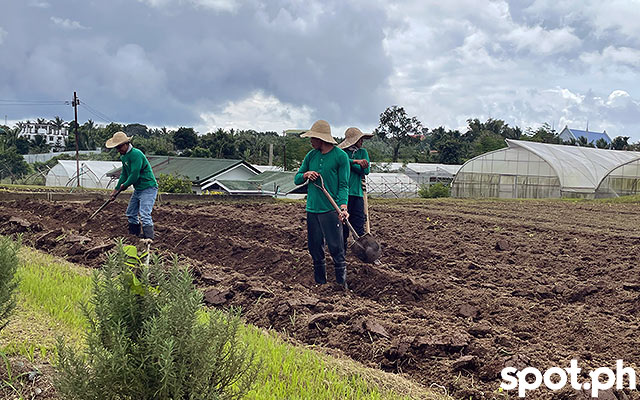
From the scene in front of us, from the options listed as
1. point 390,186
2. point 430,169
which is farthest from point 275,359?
point 430,169

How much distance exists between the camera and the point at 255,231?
10680 millimetres

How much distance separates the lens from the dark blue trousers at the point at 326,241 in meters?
6.36

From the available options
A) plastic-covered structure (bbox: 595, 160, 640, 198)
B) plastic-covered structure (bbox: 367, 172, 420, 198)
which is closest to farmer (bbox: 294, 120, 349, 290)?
plastic-covered structure (bbox: 595, 160, 640, 198)

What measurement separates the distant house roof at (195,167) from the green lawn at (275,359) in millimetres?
35395

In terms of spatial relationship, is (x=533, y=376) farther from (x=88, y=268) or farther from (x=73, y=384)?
(x=88, y=268)

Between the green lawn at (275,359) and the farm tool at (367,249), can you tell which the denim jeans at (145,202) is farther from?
the green lawn at (275,359)

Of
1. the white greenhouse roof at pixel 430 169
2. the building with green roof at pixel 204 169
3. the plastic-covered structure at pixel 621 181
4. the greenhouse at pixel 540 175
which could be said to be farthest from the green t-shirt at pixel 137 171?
the white greenhouse roof at pixel 430 169

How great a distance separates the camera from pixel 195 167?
43844 mm

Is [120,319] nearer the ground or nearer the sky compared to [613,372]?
nearer the sky

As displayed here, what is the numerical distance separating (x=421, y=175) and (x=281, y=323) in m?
40.6

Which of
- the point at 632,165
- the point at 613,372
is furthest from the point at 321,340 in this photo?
the point at 632,165

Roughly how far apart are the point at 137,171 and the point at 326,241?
3.59 m

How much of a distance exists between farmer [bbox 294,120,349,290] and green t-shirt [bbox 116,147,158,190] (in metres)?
3.11

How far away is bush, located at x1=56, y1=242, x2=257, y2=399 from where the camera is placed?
2.35 meters
